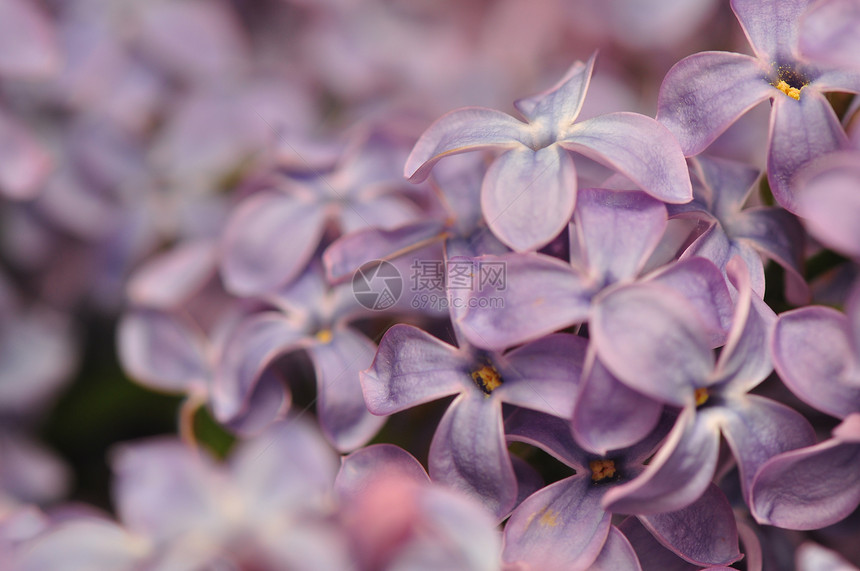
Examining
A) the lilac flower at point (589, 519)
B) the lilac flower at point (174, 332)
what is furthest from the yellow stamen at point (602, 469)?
the lilac flower at point (174, 332)

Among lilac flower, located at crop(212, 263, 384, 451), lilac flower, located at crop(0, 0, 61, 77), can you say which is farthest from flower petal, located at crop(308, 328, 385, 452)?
lilac flower, located at crop(0, 0, 61, 77)

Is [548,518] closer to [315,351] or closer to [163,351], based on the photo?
[315,351]

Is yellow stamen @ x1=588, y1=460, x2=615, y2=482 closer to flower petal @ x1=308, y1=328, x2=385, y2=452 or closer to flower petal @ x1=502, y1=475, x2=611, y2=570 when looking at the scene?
flower petal @ x1=502, y1=475, x2=611, y2=570

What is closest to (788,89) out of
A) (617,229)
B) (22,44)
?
(617,229)

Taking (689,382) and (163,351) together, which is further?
(163,351)

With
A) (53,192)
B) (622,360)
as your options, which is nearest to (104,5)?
(53,192)
